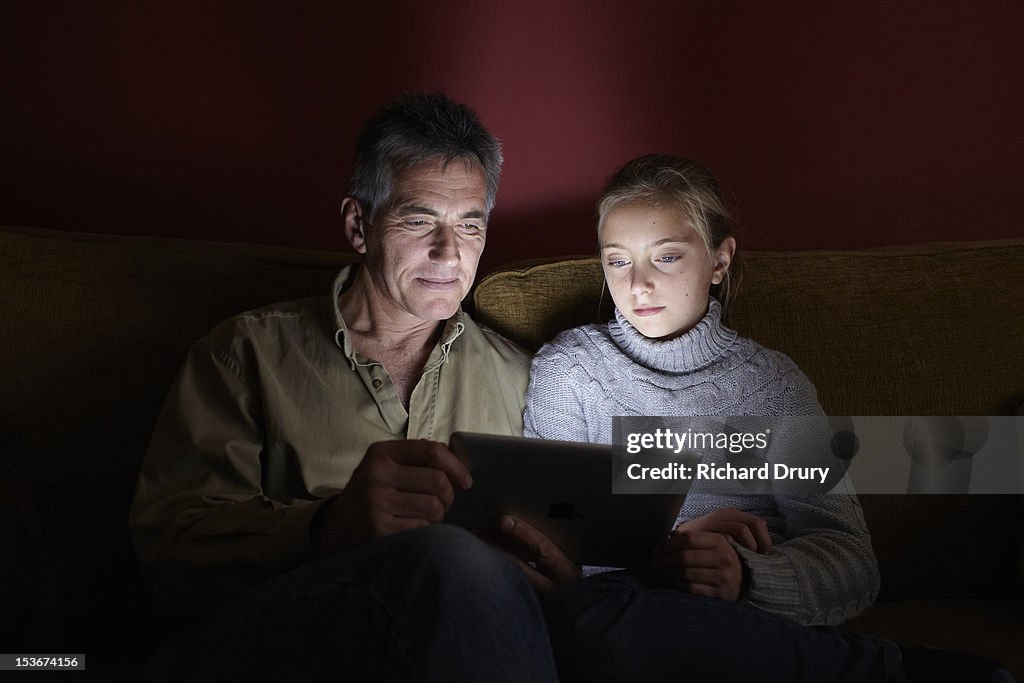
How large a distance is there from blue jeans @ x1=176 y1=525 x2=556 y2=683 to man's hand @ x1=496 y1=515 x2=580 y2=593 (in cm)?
25

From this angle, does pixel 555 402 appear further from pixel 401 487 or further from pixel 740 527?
pixel 401 487

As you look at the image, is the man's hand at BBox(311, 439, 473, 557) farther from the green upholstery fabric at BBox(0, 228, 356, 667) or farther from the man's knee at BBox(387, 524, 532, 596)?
the green upholstery fabric at BBox(0, 228, 356, 667)

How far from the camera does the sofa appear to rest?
1332 mm

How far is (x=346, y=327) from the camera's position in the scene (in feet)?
4.95

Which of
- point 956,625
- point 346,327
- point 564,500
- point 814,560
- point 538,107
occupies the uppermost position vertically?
point 538,107

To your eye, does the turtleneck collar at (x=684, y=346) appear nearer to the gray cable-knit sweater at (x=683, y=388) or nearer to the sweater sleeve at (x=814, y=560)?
the gray cable-knit sweater at (x=683, y=388)

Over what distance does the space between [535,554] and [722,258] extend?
24.8 inches

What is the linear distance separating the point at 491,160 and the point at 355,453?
52 centimetres

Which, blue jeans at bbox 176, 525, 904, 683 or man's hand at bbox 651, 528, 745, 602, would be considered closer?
blue jeans at bbox 176, 525, 904, 683

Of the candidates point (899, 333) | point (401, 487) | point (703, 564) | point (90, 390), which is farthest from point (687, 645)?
point (90, 390)

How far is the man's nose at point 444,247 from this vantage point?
1.46 meters

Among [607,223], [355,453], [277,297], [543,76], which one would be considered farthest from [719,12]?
[355,453]

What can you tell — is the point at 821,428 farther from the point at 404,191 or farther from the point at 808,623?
the point at 404,191

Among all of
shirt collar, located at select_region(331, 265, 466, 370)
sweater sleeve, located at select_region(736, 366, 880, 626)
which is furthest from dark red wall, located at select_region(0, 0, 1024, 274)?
sweater sleeve, located at select_region(736, 366, 880, 626)
